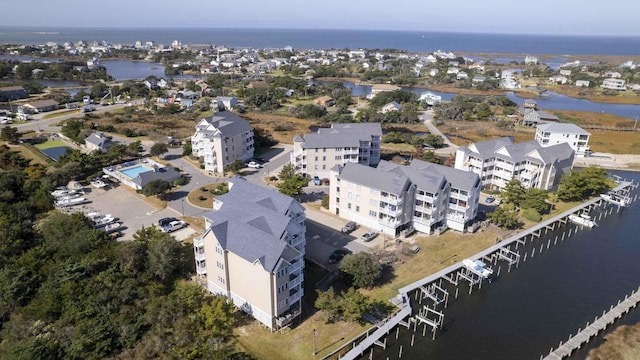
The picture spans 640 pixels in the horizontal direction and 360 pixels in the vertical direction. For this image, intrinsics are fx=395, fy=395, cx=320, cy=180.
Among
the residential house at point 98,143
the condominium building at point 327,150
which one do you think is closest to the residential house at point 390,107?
the condominium building at point 327,150

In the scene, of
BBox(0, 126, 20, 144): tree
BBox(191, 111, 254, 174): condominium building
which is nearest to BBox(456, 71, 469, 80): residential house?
BBox(191, 111, 254, 174): condominium building

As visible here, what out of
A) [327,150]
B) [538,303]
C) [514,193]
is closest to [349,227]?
[327,150]

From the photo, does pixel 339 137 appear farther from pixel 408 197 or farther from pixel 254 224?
pixel 254 224

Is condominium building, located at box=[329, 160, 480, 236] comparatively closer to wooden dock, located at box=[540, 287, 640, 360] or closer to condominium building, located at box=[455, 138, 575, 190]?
condominium building, located at box=[455, 138, 575, 190]

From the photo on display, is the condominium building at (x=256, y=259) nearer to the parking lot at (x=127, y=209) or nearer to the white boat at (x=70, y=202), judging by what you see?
Result: the parking lot at (x=127, y=209)

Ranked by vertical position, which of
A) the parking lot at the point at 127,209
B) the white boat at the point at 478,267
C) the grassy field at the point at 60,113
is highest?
the grassy field at the point at 60,113

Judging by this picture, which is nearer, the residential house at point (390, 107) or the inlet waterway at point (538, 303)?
the inlet waterway at point (538, 303)

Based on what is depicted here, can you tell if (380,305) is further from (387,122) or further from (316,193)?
(387,122)
